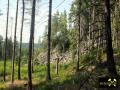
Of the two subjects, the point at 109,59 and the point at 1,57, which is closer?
the point at 109,59

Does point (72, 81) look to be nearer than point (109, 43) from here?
No

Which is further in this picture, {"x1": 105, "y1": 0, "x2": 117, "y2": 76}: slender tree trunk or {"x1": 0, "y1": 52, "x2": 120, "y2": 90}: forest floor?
{"x1": 105, "y1": 0, "x2": 117, "y2": 76}: slender tree trunk

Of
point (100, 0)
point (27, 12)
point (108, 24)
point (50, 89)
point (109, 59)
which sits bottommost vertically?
point (50, 89)

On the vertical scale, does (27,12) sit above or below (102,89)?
above

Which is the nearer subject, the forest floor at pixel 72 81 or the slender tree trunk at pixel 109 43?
the forest floor at pixel 72 81

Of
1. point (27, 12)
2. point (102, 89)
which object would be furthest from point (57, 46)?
point (102, 89)

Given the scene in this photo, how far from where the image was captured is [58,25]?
10094 centimetres

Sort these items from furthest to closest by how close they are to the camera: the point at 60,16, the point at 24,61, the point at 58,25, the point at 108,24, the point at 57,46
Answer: the point at 60,16 → the point at 58,25 → the point at 57,46 → the point at 24,61 → the point at 108,24

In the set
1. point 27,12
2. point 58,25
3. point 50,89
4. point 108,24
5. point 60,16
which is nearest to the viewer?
point 108,24

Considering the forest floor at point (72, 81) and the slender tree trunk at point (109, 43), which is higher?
the slender tree trunk at point (109, 43)

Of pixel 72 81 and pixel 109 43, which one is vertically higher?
pixel 109 43

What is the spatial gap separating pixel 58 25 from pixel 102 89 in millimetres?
91870

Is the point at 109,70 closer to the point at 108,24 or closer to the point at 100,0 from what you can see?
the point at 108,24

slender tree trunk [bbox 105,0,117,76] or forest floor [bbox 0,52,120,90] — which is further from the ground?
slender tree trunk [bbox 105,0,117,76]
